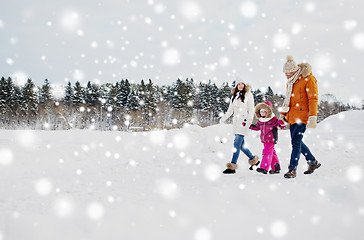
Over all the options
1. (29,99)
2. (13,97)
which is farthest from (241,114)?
(13,97)

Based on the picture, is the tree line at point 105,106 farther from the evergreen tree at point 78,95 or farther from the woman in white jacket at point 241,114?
the woman in white jacket at point 241,114

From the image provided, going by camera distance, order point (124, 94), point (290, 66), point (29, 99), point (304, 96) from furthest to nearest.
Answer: point (124, 94)
point (29, 99)
point (290, 66)
point (304, 96)

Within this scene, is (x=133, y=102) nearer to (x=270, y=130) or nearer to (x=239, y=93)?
(x=239, y=93)

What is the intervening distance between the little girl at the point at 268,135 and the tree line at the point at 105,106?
3544 centimetres

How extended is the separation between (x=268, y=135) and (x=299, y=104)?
1.05 meters

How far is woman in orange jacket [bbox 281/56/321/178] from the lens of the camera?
13.7 feet

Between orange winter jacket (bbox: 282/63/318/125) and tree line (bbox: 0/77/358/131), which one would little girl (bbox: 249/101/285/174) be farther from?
tree line (bbox: 0/77/358/131)

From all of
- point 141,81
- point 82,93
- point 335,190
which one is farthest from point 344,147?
point 82,93

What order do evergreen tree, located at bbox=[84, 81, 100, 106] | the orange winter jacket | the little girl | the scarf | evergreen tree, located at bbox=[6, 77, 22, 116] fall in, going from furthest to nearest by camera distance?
1. evergreen tree, located at bbox=[84, 81, 100, 106]
2. evergreen tree, located at bbox=[6, 77, 22, 116]
3. the little girl
4. the scarf
5. the orange winter jacket

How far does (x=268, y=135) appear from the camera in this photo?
517 centimetres

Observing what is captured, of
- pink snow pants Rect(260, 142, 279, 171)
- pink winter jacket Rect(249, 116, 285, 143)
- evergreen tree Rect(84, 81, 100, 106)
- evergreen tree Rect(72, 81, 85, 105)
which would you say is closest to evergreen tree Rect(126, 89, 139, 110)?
evergreen tree Rect(84, 81, 100, 106)

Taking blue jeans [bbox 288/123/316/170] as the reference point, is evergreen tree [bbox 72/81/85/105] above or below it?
above

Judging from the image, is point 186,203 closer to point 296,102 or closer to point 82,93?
point 296,102

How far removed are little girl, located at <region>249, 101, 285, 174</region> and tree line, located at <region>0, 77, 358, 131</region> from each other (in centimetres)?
3544
